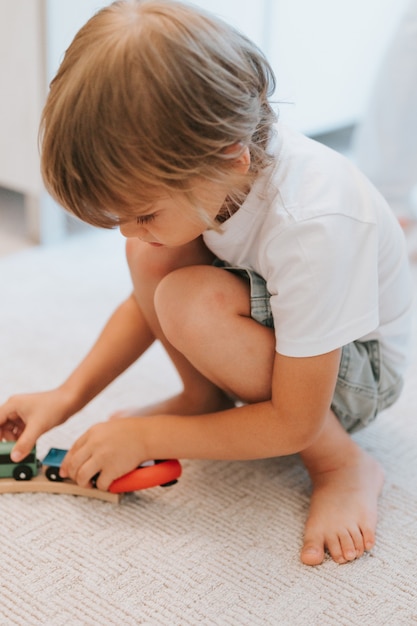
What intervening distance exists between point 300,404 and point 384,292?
0.51ft

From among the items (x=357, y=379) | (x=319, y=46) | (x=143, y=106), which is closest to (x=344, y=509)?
(x=357, y=379)

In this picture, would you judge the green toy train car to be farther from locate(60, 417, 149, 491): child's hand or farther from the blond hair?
the blond hair

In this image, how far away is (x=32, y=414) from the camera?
0.78 metres

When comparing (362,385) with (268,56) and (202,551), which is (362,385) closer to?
(202,551)

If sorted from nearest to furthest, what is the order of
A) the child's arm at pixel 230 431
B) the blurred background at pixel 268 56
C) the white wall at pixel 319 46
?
the child's arm at pixel 230 431 < the blurred background at pixel 268 56 < the white wall at pixel 319 46

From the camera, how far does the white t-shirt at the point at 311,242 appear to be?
0.64m

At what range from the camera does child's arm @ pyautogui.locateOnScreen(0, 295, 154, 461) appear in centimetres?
78

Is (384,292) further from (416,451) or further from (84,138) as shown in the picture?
(84,138)

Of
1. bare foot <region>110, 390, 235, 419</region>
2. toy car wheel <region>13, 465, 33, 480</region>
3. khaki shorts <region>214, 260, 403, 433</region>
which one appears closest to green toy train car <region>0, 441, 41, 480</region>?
toy car wheel <region>13, 465, 33, 480</region>

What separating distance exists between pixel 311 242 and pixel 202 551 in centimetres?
28

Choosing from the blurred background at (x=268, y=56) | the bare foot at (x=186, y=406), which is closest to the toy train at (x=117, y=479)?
the bare foot at (x=186, y=406)

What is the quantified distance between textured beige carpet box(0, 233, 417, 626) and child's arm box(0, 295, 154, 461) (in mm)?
51

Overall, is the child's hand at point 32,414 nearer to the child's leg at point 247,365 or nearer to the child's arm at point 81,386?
the child's arm at point 81,386

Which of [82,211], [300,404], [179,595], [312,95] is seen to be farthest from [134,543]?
[312,95]
